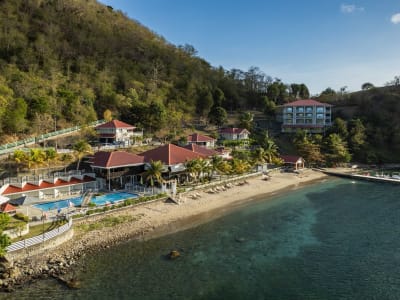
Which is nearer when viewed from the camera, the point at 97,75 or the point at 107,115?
the point at 107,115

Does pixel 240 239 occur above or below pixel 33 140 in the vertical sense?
below

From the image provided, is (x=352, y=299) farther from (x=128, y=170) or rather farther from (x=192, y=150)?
(x=192, y=150)

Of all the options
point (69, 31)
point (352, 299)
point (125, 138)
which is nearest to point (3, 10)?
point (69, 31)

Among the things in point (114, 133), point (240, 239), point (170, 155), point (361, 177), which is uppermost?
point (114, 133)

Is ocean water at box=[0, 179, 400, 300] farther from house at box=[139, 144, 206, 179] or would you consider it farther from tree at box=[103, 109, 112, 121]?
tree at box=[103, 109, 112, 121]

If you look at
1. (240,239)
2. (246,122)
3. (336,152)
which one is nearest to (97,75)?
(246,122)

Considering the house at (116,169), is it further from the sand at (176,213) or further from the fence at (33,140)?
the fence at (33,140)

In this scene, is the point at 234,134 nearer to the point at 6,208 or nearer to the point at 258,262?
the point at 258,262
